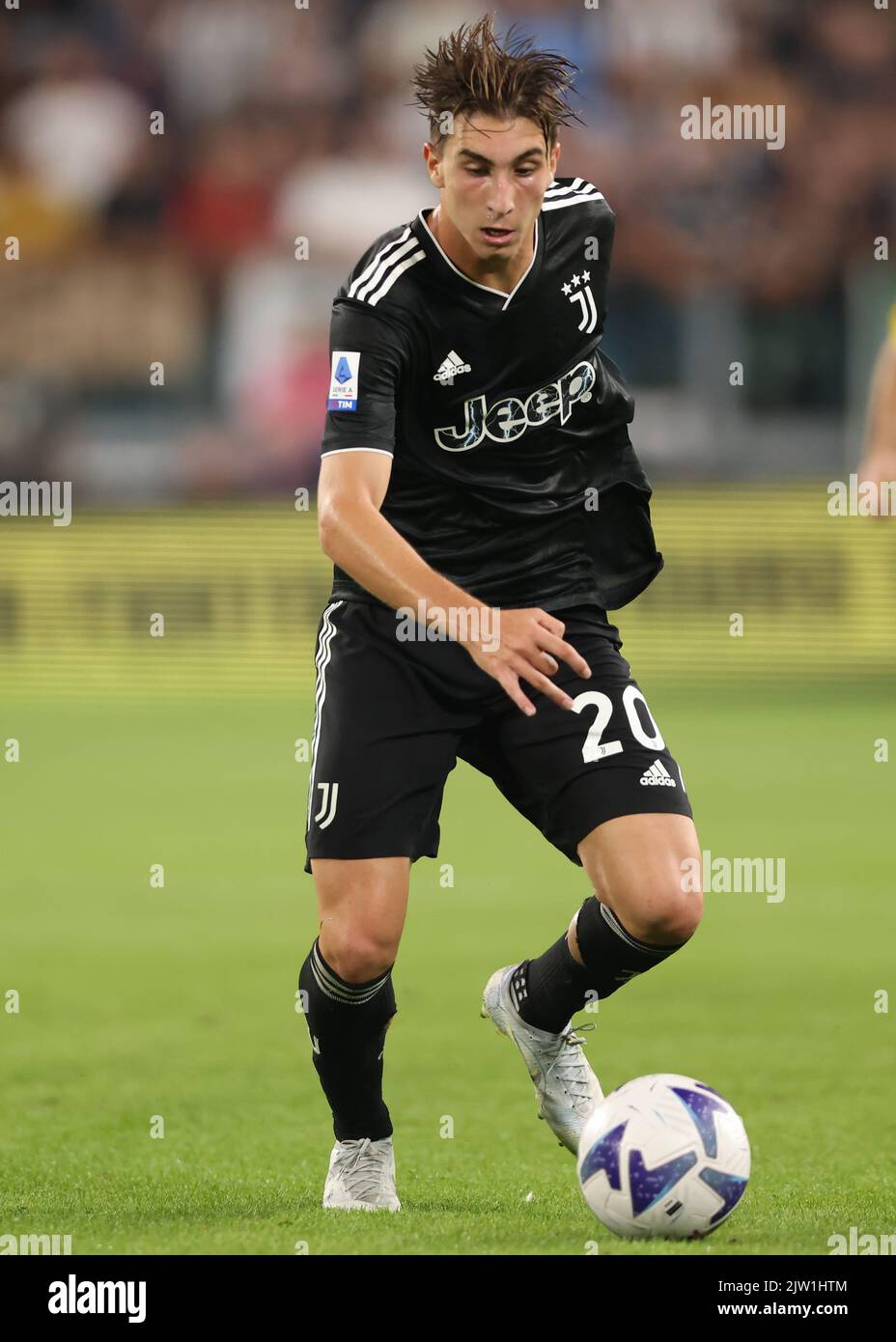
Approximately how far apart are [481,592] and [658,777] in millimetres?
576

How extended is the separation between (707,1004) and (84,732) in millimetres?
8536

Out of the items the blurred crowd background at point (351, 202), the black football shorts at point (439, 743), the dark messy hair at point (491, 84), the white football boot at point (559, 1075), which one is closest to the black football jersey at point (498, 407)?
the black football shorts at point (439, 743)

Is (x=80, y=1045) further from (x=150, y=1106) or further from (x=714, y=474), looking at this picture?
(x=714, y=474)

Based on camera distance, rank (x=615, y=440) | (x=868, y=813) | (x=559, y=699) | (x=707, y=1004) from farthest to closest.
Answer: (x=868, y=813) → (x=707, y=1004) → (x=615, y=440) → (x=559, y=699)

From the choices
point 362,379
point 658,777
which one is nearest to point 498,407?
point 362,379

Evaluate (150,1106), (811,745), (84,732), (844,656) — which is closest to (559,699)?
(150,1106)

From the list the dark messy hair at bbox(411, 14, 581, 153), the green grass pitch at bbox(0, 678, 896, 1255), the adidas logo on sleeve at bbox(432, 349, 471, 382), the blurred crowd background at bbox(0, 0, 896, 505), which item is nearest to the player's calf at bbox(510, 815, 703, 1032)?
the green grass pitch at bbox(0, 678, 896, 1255)

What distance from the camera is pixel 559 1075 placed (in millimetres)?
5055

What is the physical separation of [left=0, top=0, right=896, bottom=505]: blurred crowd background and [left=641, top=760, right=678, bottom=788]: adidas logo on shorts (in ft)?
56.9

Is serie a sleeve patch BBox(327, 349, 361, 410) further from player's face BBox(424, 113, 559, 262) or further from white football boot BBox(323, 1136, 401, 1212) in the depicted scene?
white football boot BBox(323, 1136, 401, 1212)

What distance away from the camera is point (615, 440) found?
507 cm

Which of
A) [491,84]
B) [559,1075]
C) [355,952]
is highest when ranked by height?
[491,84]

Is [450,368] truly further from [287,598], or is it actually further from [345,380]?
[287,598]

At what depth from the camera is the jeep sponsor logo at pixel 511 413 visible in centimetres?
480
